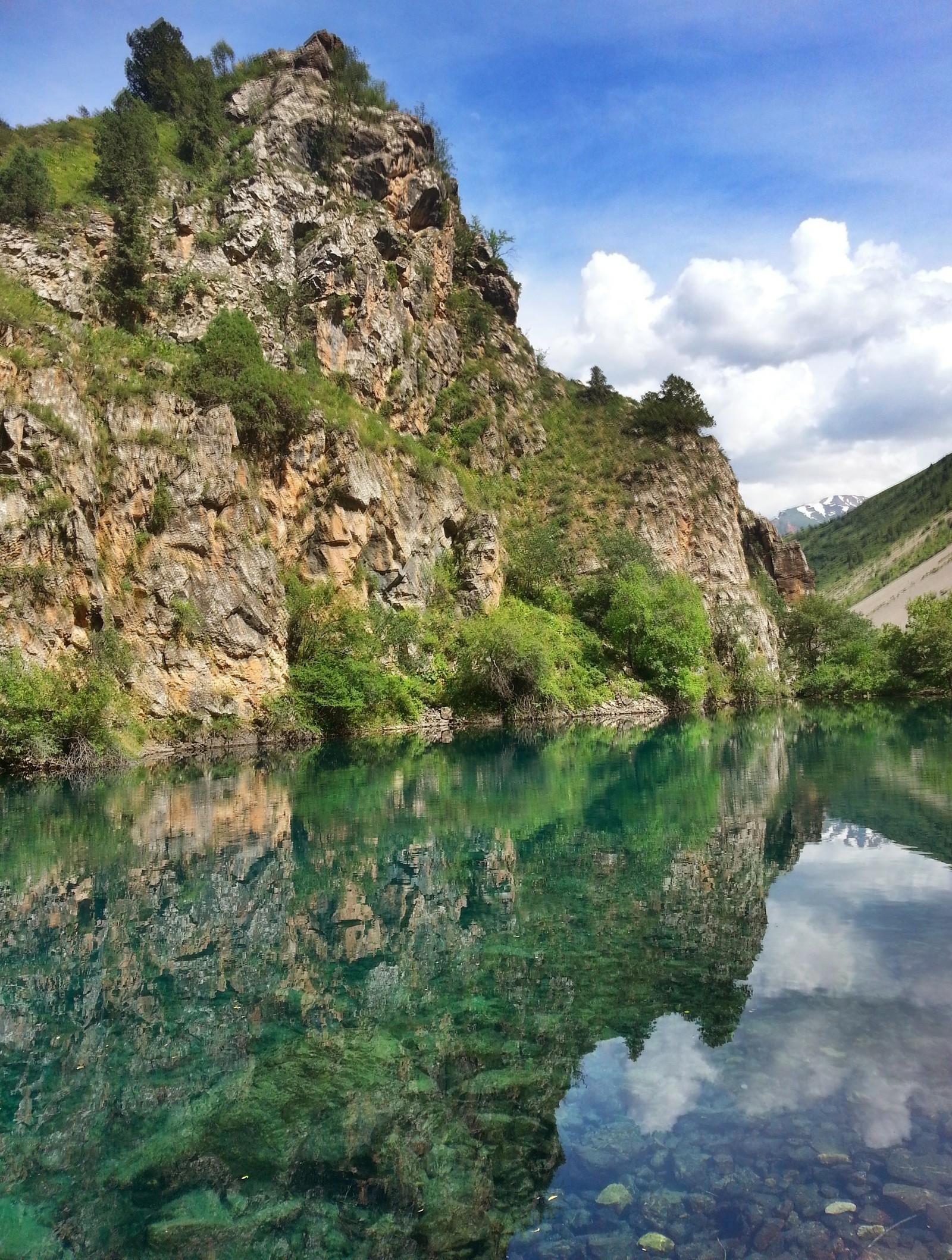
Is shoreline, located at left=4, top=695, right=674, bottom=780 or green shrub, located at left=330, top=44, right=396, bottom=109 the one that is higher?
green shrub, located at left=330, top=44, right=396, bottom=109

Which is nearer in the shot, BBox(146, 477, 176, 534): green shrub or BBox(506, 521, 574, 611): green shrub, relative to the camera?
BBox(146, 477, 176, 534): green shrub

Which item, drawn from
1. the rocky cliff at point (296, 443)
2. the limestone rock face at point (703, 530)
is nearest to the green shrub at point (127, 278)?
the rocky cliff at point (296, 443)

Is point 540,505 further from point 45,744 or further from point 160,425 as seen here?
point 45,744

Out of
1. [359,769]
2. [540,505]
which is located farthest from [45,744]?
[540,505]

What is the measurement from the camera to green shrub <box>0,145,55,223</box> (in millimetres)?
46688

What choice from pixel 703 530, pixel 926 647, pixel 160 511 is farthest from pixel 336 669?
pixel 926 647

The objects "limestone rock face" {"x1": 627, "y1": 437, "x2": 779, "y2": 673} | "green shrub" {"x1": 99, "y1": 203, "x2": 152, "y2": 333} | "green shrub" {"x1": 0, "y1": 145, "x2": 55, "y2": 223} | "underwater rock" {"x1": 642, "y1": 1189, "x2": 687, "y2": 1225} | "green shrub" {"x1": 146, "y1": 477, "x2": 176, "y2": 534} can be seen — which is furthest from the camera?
"limestone rock face" {"x1": 627, "y1": 437, "x2": 779, "y2": 673}

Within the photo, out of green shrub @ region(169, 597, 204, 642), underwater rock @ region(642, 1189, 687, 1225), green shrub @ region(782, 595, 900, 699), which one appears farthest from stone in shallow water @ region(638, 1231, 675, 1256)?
green shrub @ region(782, 595, 900, 699)

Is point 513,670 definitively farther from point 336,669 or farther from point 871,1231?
point 871,1231

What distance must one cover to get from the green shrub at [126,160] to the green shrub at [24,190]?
4187 millimetres

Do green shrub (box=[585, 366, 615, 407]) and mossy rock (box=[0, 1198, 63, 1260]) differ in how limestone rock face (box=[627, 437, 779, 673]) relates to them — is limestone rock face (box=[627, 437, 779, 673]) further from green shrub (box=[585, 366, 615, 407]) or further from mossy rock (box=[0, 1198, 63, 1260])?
mossy rock (box=[0, 1198, 63, 1260])

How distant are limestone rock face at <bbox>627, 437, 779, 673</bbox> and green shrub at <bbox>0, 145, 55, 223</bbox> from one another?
5160cm

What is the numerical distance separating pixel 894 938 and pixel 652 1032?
189 inches

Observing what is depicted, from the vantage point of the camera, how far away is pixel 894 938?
11.4 m
